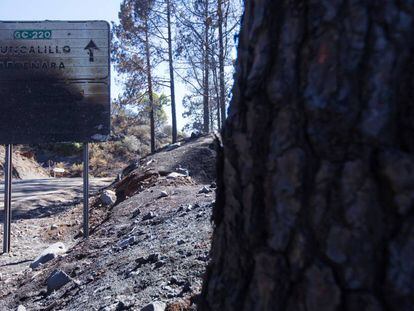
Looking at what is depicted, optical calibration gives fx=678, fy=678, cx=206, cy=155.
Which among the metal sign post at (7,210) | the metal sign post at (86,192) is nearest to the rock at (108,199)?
the metal sign post at (7,210)

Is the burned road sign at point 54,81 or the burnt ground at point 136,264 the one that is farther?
the burned road sign at point 54,81

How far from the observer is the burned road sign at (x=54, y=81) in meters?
8.61

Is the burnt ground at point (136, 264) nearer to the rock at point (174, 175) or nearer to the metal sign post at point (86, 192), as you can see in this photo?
the metal sign post at point (86, 192)

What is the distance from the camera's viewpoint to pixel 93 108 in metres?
8.62

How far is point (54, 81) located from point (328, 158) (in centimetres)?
755

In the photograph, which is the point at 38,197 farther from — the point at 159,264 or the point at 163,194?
the point at 159,264

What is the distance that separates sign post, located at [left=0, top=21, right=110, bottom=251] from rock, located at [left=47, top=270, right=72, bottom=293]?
291cm

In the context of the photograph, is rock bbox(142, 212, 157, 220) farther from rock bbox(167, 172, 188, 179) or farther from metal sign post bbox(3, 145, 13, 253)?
rock bbox(167, 172, 188, 179)

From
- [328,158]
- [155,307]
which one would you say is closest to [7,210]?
[155,307]

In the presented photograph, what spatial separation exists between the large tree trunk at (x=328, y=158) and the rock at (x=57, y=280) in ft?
13.1

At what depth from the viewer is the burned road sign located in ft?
28.2

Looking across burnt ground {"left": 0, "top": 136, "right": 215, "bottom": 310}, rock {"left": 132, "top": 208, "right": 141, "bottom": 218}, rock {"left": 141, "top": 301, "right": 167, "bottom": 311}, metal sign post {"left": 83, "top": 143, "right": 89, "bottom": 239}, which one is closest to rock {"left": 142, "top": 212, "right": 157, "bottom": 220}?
burnt ground {"left": 0, "top": 136, "right": 215, "bottom": 310}

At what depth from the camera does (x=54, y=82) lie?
8.77 metres

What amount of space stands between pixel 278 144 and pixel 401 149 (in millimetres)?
309
